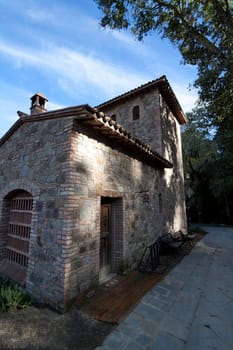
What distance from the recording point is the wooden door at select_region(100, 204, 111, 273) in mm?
4383

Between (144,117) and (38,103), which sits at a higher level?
(144,117)

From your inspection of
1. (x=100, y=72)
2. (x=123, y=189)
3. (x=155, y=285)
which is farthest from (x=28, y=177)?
(x=100, y=72)

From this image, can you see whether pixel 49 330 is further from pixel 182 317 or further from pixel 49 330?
pixel 182 317

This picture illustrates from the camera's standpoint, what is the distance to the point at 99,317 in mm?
2762

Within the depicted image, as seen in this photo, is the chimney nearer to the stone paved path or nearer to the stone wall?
the stone wall

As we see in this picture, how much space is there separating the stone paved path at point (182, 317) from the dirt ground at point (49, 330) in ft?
0.77

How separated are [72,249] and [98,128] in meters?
2.49

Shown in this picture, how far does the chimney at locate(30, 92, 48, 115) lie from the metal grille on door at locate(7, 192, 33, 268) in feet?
9.11

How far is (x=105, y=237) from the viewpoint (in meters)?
4.52

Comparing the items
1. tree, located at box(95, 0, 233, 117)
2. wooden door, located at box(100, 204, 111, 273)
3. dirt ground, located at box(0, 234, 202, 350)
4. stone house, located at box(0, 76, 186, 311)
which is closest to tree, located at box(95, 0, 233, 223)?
tree, located at box(95, 0, 233, 117)

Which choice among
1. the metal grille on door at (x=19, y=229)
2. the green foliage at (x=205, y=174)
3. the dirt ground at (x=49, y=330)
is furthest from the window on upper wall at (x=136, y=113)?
the green foliage at (x=205, y=174)

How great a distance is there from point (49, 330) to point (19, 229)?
2.68m

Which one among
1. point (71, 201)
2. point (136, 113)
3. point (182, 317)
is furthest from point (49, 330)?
Answer: point (136, 113)

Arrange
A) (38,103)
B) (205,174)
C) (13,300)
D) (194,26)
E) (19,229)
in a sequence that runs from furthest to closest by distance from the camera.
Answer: (205,174)
(194,26)
(38,103)
(19,229)
(13,300)
